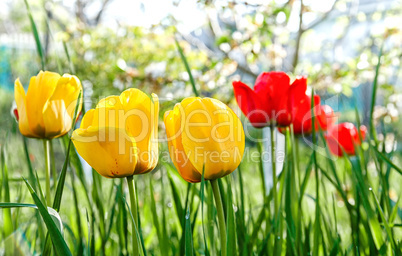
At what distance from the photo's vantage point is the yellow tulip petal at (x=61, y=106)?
66cm

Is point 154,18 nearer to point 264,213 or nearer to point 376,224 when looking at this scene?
point 264,213

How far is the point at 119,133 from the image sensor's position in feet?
1.64

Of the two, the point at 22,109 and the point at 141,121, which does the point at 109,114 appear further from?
the point at 22,109

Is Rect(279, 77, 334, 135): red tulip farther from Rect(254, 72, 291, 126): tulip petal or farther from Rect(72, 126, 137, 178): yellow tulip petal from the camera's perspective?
Rect(72, 126, 137, 178): yellow tulip petal

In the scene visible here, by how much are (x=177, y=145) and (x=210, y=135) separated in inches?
2.0

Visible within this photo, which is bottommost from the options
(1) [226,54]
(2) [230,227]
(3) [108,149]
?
(2) [230,227]

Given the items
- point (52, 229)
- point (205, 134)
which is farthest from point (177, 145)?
point (52, 229)

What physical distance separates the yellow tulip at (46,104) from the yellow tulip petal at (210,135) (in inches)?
9.9

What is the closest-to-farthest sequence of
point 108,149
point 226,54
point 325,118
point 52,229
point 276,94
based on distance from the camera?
point 52,229 → point 108,149 → point 276,94 → point 325,118 → point 226,54

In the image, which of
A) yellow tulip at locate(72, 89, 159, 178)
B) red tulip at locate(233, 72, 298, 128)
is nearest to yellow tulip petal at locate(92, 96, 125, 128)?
yellow tulip at locate(72, 89, 159, 178)

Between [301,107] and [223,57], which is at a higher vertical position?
[223,57]

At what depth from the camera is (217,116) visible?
52 cm

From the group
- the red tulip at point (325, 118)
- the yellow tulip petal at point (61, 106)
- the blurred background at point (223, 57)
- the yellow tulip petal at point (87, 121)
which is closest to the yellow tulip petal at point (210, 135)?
the yellow tulip petal at point (87, 121)

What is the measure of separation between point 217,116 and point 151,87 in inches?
69.2
